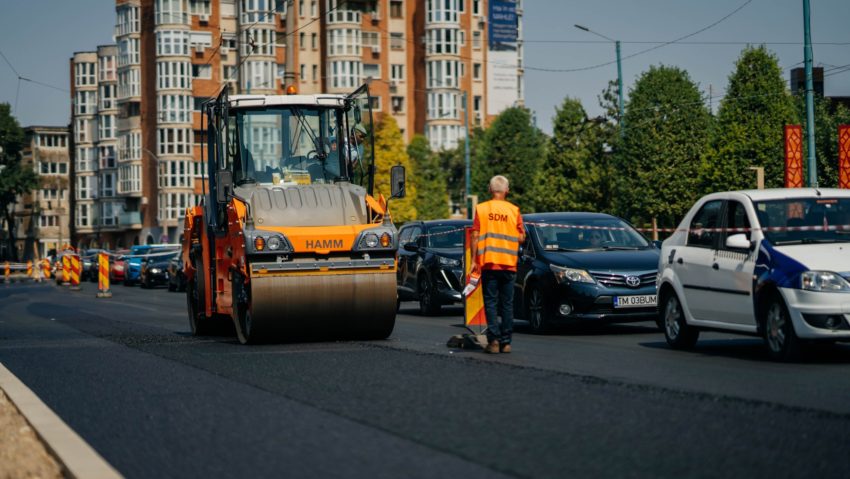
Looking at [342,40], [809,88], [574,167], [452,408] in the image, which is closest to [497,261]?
[452,408]

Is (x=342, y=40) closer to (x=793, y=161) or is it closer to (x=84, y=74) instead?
(x=84, y=74)

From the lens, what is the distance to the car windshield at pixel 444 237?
83.7 ft

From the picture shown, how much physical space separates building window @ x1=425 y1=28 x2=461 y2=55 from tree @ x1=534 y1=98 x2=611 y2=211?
4205 centimetres

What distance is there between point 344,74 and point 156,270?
5545 centimetres

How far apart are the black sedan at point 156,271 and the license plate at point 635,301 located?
135ft

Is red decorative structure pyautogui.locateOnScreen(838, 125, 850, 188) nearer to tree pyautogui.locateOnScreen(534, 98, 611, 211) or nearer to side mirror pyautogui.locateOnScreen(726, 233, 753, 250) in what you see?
side mirror pyautogui.locateOnScreen(726, 233, 753, 250)

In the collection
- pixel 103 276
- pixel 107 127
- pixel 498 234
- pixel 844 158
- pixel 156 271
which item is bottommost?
pixel 156 271

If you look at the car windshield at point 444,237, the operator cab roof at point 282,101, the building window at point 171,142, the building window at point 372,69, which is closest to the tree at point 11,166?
the building window at point 171,142

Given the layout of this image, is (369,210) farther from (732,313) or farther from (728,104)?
(728,104)

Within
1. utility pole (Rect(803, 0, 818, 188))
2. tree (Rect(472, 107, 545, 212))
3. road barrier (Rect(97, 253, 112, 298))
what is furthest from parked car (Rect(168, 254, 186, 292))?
tree (Rect(472, 107, 545, 212))

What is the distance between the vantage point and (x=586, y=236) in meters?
19.5

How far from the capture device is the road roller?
1591cm

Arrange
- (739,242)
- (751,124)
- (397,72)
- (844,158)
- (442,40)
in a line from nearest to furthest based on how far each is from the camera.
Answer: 1. (739,242)
2. (844,158)
3. (751,124)
4. (442,40)
5. (397,72)

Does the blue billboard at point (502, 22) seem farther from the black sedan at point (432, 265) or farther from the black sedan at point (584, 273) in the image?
the black sedan at point (584, 273)
